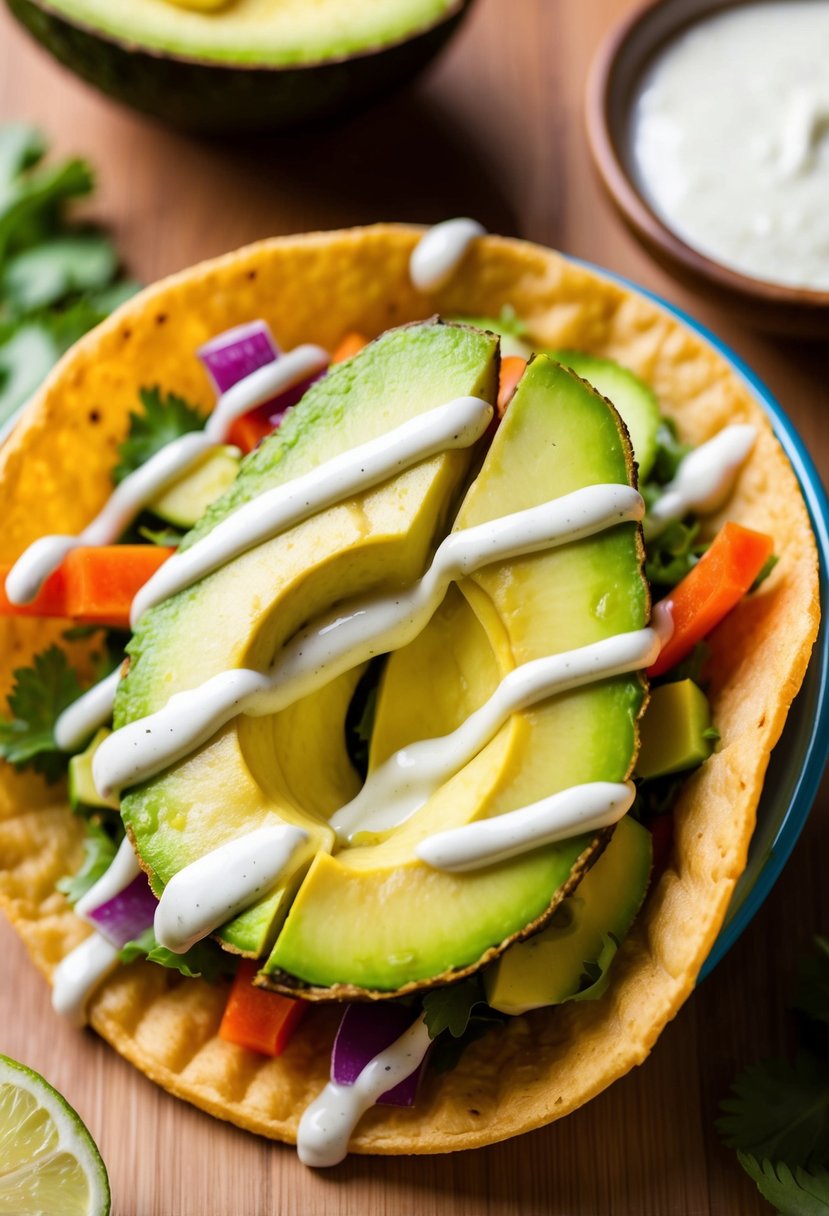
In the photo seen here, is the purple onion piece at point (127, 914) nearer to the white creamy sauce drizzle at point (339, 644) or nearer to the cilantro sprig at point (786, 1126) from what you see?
the white creamy sauce drizzle at point (339, 644)

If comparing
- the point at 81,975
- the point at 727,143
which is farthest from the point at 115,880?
the point at 727,143

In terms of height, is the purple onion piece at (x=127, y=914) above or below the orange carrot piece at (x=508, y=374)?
below

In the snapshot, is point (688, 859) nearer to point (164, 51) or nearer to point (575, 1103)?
point (575, 1103)

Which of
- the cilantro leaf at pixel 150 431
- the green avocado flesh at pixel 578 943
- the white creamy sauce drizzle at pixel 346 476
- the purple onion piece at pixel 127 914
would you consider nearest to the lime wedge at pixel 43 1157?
the purple onion piece at pixel 127 914

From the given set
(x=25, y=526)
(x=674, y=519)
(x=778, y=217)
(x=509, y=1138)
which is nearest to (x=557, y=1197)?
(x=509, y=1138)

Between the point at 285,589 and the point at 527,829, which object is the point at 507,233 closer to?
the point at 285,589
